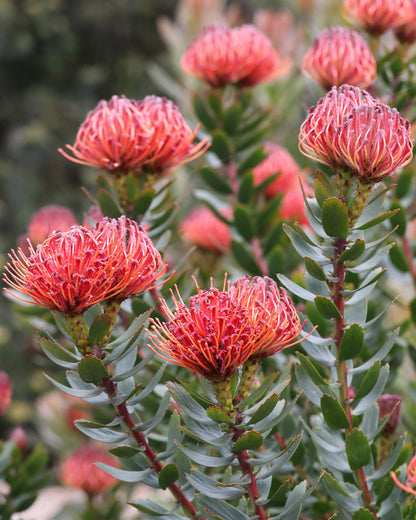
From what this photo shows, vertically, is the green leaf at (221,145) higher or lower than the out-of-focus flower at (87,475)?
higher

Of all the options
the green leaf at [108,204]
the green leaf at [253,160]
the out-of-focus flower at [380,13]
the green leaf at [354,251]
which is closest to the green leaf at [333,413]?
the green leaf at [354,251]

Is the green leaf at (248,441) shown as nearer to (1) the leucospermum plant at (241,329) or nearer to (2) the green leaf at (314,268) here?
(1) the leucospermum plant at (241,329)

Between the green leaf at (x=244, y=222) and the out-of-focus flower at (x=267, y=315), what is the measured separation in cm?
30

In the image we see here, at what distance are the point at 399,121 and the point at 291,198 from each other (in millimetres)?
468

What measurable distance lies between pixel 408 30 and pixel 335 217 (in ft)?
1.36

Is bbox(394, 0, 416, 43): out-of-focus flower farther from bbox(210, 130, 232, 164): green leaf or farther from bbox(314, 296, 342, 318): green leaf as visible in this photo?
bbox(314, 296, 342, 318): green leaf

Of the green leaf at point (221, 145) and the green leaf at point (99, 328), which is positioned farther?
the green leaf at point (221, 145)

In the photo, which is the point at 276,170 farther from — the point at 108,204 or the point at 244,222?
the point at 108,204

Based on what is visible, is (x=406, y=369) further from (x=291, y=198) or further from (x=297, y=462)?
(x=297, y=462)

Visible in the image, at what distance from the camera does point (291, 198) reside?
93 centimetres

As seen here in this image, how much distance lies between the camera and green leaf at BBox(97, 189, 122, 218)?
58 cm

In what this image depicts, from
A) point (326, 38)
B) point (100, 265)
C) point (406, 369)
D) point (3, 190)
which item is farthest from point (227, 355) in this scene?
point (3, 190)

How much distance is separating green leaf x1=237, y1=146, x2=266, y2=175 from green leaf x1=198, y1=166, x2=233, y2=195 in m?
0.03

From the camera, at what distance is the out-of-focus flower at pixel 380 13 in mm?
719
